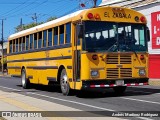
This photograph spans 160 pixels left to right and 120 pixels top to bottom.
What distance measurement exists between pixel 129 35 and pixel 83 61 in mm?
2199

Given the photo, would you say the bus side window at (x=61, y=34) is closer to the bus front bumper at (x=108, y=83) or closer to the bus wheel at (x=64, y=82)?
the bus wheel at (x=64, y=82)

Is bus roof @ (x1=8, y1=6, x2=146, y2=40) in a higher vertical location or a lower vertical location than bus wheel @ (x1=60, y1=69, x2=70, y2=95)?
higher

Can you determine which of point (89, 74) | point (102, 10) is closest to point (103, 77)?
point (89, 74)

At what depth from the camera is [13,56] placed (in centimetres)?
2488

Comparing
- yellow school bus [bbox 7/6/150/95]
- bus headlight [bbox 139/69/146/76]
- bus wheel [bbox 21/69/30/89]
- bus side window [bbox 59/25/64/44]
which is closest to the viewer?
yellow school bus [bbox 7/6/150/95]

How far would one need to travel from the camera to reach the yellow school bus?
15.1m

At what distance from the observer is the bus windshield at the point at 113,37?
596 inches

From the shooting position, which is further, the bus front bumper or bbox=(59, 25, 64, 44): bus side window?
bbox=(59, 25, 64, 44): bus side window

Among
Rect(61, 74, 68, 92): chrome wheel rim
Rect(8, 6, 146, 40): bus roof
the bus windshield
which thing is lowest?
Rect(61, 74, 68, 92): chrome wheel rim

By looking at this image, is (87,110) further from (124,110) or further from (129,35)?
(129,35)

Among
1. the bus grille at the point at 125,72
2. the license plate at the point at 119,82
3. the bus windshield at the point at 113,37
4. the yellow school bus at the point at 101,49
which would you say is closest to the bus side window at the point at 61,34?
the yellow school bus at the point at 101,49

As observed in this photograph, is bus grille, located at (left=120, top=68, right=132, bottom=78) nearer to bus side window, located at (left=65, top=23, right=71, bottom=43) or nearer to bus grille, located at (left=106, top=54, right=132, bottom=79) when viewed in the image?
bus grille, located at (left=106, top=54, right=132, bottom=79)

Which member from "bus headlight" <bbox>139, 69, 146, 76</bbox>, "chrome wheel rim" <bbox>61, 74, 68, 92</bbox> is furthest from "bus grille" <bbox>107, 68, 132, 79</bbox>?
"chrome wheel rim" <bbox>61, 74, 68, 92</bbox>

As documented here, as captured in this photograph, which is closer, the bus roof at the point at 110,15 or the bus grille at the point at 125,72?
the bus roof at the point at 110,15
